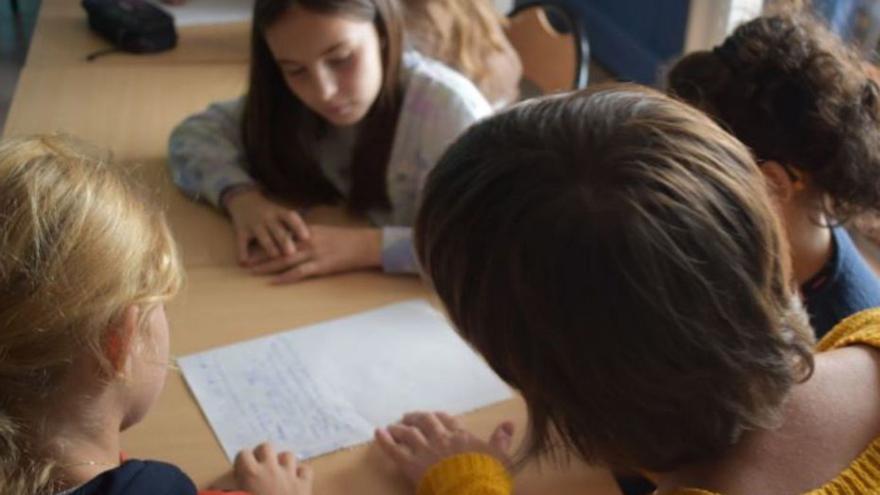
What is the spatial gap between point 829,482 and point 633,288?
0.25 m

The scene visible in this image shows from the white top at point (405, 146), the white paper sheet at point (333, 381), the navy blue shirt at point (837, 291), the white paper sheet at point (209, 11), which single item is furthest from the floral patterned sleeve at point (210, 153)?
the navy blue shirt at point (837, 291)

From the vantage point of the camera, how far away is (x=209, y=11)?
2.25 m

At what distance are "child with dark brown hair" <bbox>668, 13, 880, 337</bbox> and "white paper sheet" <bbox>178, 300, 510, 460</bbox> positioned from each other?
0.39m

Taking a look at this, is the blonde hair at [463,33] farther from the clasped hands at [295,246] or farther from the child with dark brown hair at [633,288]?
the child with dark brown hair at [633,288]

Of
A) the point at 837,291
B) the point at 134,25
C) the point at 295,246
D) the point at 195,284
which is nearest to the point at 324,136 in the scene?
the point at 295,246

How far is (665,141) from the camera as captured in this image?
0.69 meters

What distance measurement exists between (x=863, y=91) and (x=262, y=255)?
0.78 meters

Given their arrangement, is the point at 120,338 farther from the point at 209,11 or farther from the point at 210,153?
the point at 209,11

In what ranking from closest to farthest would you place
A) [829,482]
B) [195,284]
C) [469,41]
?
[829,482] < [195,284] < [469,41]

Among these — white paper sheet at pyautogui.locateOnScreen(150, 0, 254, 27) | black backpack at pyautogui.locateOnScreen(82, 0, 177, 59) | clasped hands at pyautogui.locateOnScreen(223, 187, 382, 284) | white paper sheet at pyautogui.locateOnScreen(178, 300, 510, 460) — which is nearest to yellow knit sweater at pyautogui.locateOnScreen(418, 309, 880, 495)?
white paper sheet at pyautogui.locateOnScreen(178, 300, 510, 460)

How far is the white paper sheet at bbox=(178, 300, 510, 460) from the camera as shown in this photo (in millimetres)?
1127

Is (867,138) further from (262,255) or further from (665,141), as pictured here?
(262,255)

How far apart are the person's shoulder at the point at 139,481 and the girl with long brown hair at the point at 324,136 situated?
55 centimetres

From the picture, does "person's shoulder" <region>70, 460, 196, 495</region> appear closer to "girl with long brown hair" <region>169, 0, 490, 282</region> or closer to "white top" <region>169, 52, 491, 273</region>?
"girl with long brown hair" <region>169, 0, 490, 282</region>
